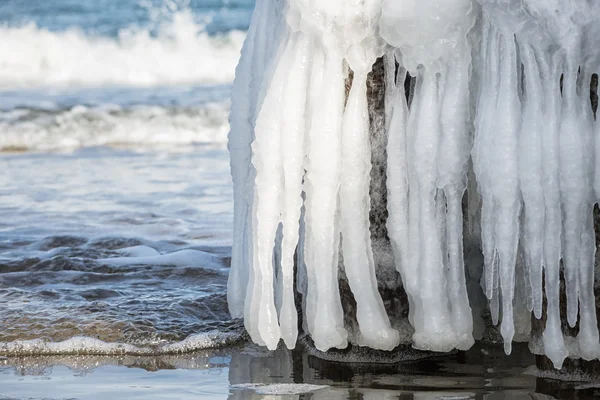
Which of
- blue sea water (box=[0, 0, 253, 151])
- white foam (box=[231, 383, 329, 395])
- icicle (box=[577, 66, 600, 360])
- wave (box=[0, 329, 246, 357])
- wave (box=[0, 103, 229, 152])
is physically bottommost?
white foam (box=[231, 383, 329, 395])

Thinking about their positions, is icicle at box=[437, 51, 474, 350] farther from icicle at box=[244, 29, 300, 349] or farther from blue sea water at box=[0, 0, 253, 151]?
blue sea water at box=[0, 0, 253, 151]

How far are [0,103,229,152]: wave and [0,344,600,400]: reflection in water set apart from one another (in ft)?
19.7

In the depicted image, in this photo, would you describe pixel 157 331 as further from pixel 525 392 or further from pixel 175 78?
pixel 175 78

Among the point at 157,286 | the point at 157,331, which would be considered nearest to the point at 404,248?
→ the point at 157,331

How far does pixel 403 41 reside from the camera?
2.55 metres

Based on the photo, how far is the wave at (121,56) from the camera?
13.8 meters

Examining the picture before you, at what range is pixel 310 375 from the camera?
9.14ft

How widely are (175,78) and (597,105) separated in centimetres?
1167

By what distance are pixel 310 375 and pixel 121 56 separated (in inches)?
521

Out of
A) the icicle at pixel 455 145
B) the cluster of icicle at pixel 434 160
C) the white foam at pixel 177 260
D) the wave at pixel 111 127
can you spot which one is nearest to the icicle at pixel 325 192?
the cluster of icicle at pixel 434 160

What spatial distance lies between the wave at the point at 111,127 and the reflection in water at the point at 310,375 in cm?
600

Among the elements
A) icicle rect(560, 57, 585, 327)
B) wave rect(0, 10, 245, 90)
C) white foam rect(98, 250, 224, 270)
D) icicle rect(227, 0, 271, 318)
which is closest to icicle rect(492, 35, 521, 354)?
icicle rect(560, 57, 585, 327)

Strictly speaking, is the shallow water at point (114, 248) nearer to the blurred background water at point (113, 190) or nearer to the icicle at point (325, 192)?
the blurred background water at point (113, 190)

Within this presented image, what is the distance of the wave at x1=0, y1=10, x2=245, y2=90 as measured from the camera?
1380 centimetres
